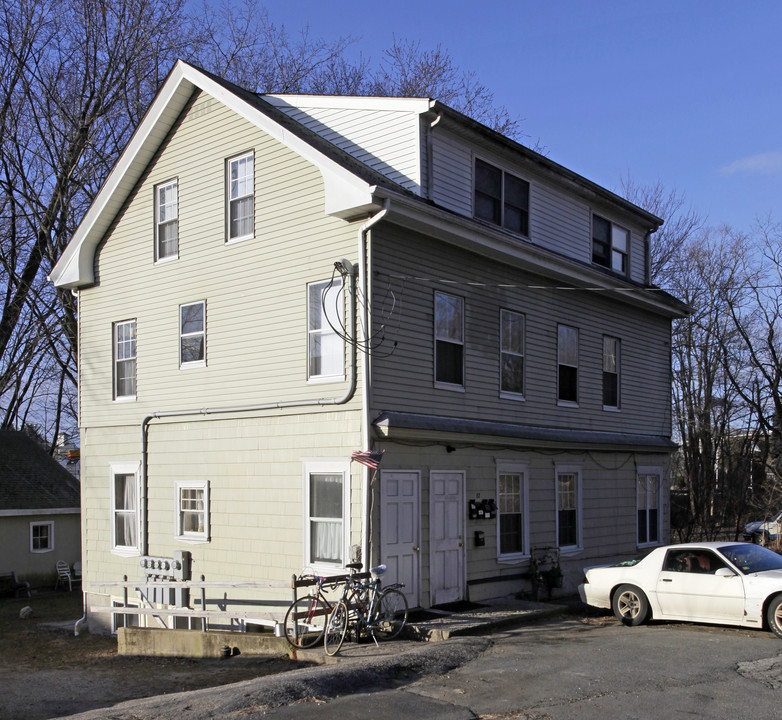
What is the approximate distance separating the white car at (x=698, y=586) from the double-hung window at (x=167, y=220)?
10.7 meters

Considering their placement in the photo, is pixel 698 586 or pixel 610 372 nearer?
pixel 698 586

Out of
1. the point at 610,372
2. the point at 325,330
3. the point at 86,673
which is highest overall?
the point at 325,330

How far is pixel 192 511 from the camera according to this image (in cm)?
1711

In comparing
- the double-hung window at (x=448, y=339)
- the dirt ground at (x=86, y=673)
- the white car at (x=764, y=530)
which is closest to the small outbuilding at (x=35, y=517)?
the dirt ground at (x=86, y=673)

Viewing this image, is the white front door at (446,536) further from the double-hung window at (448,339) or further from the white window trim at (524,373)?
the white window trim at (524,373)

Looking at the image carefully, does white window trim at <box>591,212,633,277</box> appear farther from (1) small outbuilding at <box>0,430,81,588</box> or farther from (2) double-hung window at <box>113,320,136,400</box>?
(1) small outbuilding at <box>0,430,81,588</box>

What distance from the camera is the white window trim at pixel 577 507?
709 inches

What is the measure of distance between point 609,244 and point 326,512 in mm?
10803

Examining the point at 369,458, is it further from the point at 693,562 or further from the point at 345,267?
the point at 693,562

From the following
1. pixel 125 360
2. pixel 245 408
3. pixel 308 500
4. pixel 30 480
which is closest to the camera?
pixel 308 500

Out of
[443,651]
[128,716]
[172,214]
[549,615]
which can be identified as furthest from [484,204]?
[128,716]

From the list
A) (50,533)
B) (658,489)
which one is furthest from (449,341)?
(50,533)

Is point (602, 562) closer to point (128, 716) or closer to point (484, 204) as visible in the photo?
point (484, 204)

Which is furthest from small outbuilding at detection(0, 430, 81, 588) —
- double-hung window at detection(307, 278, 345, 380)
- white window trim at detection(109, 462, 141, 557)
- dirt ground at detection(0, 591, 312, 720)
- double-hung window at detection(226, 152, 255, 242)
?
double-hung window at detection(307, 278, 345, 380)
